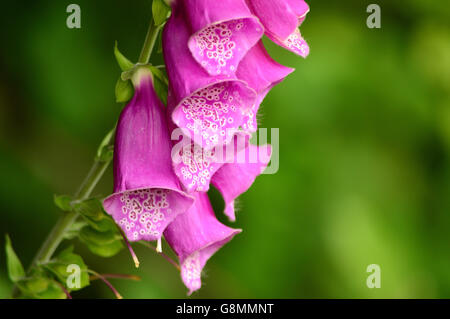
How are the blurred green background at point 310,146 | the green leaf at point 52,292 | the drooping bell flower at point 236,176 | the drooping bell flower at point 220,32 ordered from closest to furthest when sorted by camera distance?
the drooping bell flower at point 220,32 < the drooping bell flower at point 236,176 < the green leaf at point 52,292 < the blurred green background at point 310,146

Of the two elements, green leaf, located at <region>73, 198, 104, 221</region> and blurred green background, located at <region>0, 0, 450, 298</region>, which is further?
blurred green background, located at <region>0, 0, 450, 298</region>

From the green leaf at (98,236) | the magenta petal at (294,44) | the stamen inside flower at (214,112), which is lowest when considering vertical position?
the green leaf at (98,236)

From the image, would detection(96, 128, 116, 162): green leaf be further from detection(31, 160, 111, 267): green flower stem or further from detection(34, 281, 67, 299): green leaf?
detection(34, 281, 67, 299): green leaf

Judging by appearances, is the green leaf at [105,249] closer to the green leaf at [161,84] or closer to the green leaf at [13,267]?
the green leaf at [13,267]

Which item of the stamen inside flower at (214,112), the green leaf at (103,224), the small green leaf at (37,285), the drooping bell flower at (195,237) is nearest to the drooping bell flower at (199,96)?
the stamen inside flower at (214,112)

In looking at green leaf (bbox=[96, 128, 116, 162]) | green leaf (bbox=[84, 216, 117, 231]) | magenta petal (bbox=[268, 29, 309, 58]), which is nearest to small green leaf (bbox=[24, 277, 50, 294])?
green leaf (bbox=[84, 216, 117, 231])

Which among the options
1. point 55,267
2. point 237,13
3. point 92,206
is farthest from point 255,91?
point 55,267

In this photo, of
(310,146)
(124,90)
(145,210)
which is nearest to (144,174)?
(145,210)

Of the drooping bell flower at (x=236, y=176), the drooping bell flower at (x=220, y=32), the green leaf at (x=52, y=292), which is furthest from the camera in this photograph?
the green leaf at (x=52, y=292)
